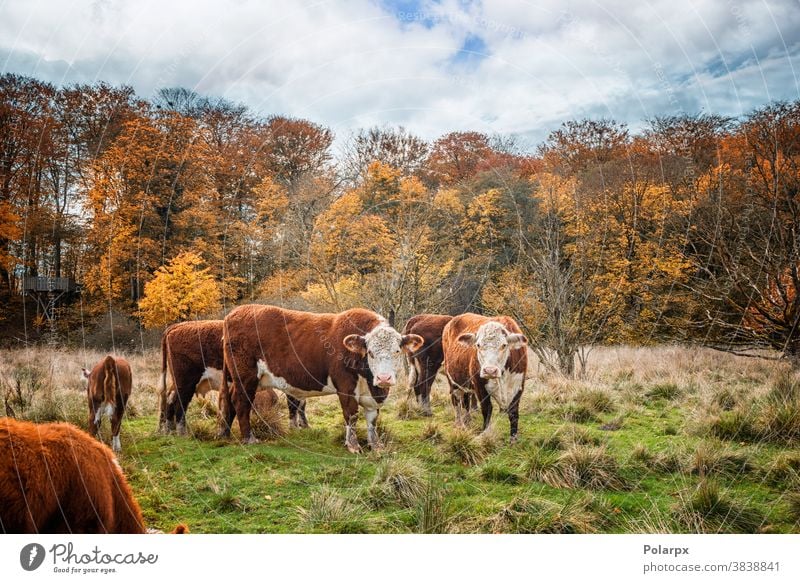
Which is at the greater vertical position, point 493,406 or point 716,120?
point 716,120

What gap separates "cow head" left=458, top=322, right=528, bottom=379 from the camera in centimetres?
408

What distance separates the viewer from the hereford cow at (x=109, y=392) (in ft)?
13.4

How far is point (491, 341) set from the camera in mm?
4090

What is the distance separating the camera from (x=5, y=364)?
371cm

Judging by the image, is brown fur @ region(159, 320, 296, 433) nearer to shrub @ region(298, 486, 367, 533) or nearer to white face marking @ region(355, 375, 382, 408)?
white face marking @ region(355, 375, 382, 408)

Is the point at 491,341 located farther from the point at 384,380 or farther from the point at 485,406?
the point at 384,380

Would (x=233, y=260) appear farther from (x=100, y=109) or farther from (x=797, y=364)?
(x=797, y=364)

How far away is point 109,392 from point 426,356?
2.63 metres

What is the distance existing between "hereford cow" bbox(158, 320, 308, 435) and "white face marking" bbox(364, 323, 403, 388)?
110 cm
